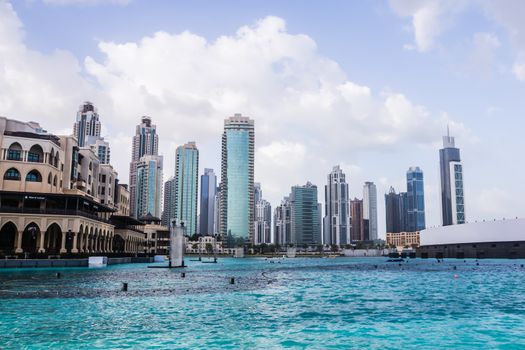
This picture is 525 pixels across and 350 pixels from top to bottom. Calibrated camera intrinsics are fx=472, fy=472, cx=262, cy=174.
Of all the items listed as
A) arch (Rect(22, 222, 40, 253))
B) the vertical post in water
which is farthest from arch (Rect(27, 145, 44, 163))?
the vertical post in water

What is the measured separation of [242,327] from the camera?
88.0 feet

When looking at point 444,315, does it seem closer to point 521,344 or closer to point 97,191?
point 521,344

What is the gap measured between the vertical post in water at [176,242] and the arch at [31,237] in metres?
31.7

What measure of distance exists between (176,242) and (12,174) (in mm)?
44397

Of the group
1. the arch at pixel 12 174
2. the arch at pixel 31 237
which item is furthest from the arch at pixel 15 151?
the arch at pixel 31 237

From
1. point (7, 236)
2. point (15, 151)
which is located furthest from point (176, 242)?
point (15, 151)

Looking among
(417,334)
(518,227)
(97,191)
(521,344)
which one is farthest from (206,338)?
(518,227)

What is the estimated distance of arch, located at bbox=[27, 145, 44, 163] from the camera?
369 ft

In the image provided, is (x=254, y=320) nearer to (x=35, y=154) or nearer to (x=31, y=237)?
(x=31, y=237)

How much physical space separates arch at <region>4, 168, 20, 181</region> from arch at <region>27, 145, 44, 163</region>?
3.87 metres

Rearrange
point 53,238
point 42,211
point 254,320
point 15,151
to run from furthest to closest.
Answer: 1. point 53,238
2. point 15,151
3. point 42,211
4. point 254,320

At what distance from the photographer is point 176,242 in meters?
99.4

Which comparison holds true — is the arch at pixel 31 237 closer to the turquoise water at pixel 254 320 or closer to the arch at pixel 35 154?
the arch at pixel 35 154

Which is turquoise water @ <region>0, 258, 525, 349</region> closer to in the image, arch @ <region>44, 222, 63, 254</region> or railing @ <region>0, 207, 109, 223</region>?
railing @ <region>0, 207, 109, 223</region>
